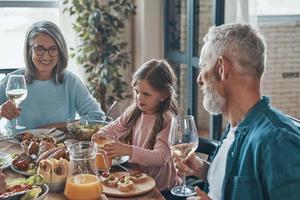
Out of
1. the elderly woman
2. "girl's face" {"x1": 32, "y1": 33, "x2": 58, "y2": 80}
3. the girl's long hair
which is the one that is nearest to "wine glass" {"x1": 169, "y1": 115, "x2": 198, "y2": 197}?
the girl's long hair

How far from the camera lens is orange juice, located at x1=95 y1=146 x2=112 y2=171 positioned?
148 centimetres

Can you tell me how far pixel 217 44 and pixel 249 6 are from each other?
1913 mm

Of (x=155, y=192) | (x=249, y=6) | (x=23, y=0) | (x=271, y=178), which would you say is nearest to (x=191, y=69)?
(x=249, y=6)

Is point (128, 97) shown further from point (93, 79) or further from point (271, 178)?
point (271, 178)

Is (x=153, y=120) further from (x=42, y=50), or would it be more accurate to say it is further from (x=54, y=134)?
(x=42, y=50)

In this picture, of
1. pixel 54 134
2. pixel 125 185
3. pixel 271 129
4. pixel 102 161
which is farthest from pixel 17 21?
pixel 271 129

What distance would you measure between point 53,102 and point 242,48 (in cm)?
153

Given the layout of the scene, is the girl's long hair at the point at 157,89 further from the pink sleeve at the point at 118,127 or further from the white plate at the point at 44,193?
the white plate at the point at 44,193

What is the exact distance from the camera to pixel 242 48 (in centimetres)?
127

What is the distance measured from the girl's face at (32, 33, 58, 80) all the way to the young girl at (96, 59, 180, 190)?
65 centimetres

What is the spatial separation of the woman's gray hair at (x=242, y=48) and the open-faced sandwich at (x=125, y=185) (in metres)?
0.49

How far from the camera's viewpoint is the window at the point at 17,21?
4070 millimetres

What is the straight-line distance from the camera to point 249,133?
1.27m

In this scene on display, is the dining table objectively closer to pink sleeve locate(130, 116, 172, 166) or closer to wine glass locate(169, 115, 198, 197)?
wine glass locate(169, 115, 198, 197)
